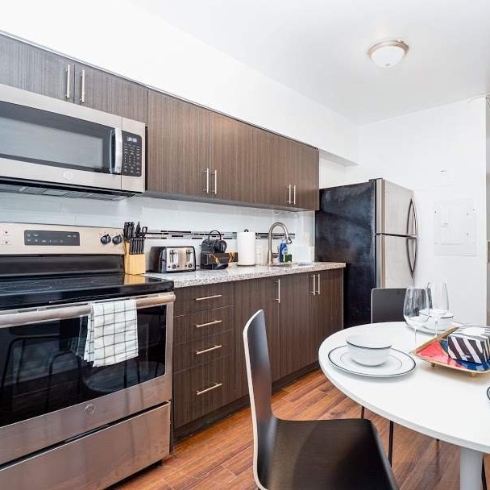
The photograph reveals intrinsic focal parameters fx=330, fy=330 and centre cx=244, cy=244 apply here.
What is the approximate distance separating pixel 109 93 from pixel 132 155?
1.15ft

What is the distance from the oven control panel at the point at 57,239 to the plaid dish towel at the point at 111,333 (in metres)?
0.52

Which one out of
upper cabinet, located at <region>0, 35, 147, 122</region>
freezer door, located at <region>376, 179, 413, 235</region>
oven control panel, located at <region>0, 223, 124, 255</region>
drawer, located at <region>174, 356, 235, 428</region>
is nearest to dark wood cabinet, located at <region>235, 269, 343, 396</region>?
drawer, located at <region>174, 356, 235, 428</region>

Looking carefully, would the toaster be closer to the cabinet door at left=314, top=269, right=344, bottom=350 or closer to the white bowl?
the cabinet door at left=314, top=269, right=344, bottom=350

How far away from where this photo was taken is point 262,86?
8.83 feet

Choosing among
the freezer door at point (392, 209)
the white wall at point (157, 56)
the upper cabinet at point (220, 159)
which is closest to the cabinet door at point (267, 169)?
the upper cabinet at point (220, 159)

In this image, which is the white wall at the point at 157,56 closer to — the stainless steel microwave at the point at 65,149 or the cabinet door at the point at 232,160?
the cabinet door at the point at 232,160

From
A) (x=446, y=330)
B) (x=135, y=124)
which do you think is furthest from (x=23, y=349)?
(x=446, y=330)

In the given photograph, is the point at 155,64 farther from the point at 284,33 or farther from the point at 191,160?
the point at 284,33

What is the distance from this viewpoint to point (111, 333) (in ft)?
4.53

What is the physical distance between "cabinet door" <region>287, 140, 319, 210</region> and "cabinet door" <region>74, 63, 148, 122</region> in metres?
1.41

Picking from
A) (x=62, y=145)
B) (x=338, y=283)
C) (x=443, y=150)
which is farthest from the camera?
(x=443, y=150)

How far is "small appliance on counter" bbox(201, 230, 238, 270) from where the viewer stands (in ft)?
7.84

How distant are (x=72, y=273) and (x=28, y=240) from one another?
0.83 feet

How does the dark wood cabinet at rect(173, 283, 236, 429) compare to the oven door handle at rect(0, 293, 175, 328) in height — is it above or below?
below
